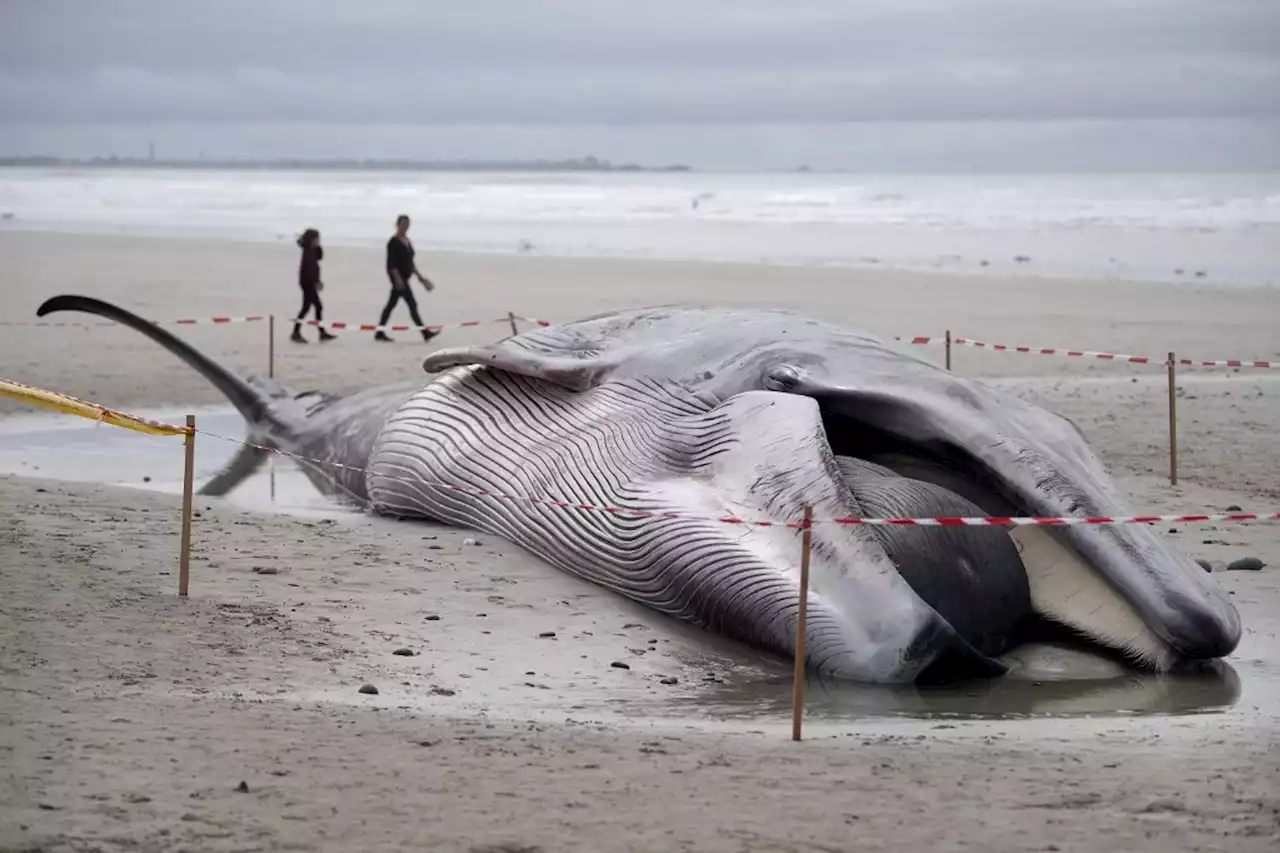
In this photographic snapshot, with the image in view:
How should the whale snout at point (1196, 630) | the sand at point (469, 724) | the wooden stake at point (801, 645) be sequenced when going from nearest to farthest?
the sand at point (469, 724)
the wooden stake at point (801, 645)
the whale snout at point (1196, 630)

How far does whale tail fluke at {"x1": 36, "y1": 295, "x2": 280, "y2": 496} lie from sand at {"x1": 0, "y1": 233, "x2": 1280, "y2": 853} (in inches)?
A: 65.4

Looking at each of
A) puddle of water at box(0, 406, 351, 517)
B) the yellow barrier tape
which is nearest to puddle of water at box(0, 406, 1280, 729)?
the yellow barrier tape

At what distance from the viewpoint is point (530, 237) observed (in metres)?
53.4

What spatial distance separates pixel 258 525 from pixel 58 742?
461cm

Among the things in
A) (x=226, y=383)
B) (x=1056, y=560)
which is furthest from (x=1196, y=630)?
(x=226, y=383)

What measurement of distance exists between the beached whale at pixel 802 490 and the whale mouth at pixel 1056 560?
0.04ft

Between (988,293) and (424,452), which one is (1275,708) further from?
(988,293)

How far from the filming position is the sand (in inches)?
208

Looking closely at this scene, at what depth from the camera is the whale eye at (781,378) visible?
888 centimetres

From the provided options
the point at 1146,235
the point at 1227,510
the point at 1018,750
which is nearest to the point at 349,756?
the point at 1018,750

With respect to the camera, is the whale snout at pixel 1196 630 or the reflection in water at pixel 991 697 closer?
the reflection in water at pixel 991 697

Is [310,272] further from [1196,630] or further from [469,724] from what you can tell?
[469,724]

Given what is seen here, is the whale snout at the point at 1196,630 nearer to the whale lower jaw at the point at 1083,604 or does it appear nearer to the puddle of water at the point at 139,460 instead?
the whale lower jaw at the point at 1083,604

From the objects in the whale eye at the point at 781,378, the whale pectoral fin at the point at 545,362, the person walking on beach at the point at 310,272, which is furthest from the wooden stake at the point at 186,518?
the person walking on beach at the point at 310,272
